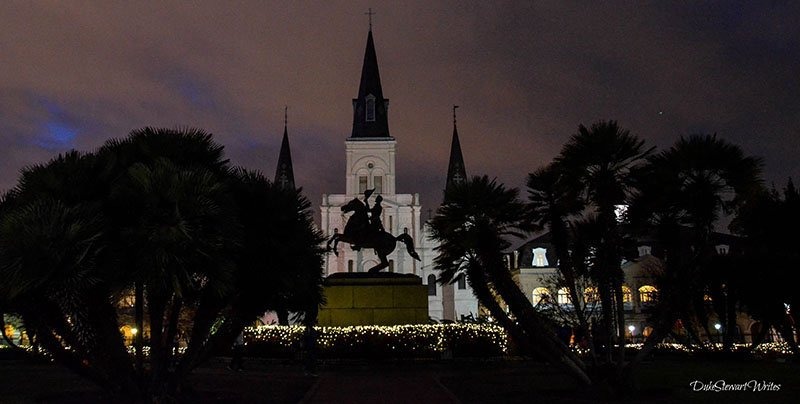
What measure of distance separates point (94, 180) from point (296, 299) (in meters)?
4.76

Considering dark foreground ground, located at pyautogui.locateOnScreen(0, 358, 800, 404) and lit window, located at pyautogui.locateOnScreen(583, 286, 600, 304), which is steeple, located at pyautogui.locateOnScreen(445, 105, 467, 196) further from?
dark foreground ground, located at pyautogui.locateOnScreen(0, 358, 800, 404)

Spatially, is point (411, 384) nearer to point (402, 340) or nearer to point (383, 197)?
point (402, 340)

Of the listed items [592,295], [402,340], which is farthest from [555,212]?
[592,295]

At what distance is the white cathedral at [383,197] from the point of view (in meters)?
86.8

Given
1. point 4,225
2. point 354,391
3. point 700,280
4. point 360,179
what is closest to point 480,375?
point 354,391

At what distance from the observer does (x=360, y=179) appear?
297ft

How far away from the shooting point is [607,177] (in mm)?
14820

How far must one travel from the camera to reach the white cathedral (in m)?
86.8

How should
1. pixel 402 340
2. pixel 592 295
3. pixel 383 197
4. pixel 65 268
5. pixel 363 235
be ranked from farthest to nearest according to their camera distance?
pixel 383 197, pixel 592 295, pixel 363 235, pixel 402 340, pixel 65 268

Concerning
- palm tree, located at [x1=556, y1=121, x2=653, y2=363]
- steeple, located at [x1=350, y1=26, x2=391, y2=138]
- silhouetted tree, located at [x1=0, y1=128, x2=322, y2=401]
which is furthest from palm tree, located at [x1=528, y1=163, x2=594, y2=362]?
steeple, located at [x1=350, y1=26, x2=391, y2=138]

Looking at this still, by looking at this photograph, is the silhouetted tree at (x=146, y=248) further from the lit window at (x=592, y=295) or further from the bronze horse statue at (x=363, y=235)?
the lit window at (x=592, y=295)

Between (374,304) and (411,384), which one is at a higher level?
(374,304)

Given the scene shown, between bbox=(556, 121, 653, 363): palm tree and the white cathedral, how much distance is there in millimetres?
68677

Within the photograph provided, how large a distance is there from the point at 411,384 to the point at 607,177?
7.26 metres
